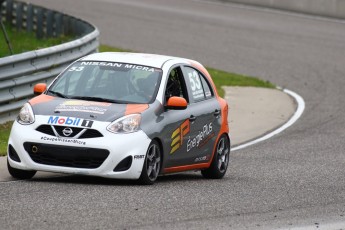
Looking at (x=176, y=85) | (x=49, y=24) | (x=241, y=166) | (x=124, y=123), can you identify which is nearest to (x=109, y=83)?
(x=176, y=85)

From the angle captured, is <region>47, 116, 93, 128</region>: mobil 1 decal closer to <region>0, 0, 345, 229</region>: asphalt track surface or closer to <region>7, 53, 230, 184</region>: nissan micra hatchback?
<region>7, 53, 230, 184</region>: nissan micra hatchback

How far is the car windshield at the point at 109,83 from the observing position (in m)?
12.8

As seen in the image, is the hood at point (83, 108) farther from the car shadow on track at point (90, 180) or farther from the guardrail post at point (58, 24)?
the guardrail post at point (58, 24)

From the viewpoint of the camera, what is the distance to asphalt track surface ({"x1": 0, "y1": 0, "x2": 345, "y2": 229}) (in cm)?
1015

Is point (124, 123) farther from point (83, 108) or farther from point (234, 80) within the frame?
point (234, 80)

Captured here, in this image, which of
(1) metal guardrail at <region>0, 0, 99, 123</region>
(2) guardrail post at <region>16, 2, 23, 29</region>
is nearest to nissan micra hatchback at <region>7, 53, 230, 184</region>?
(1) metal guardrail at <region>0, 0, 99, 123</region>

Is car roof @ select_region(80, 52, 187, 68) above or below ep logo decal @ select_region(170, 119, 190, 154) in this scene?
above

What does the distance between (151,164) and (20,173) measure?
1.40m

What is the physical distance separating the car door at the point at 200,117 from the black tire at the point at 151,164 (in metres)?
0.86

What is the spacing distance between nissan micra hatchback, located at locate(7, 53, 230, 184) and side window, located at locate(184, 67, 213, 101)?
0.05 feet

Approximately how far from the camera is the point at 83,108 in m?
12.2

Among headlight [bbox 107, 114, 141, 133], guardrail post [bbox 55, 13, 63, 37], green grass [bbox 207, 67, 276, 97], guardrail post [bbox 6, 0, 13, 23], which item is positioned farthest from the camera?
guardrail post [bbox 6, 0, 13, 23]

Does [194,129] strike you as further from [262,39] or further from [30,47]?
[262,39]

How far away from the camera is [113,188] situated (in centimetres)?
1176
